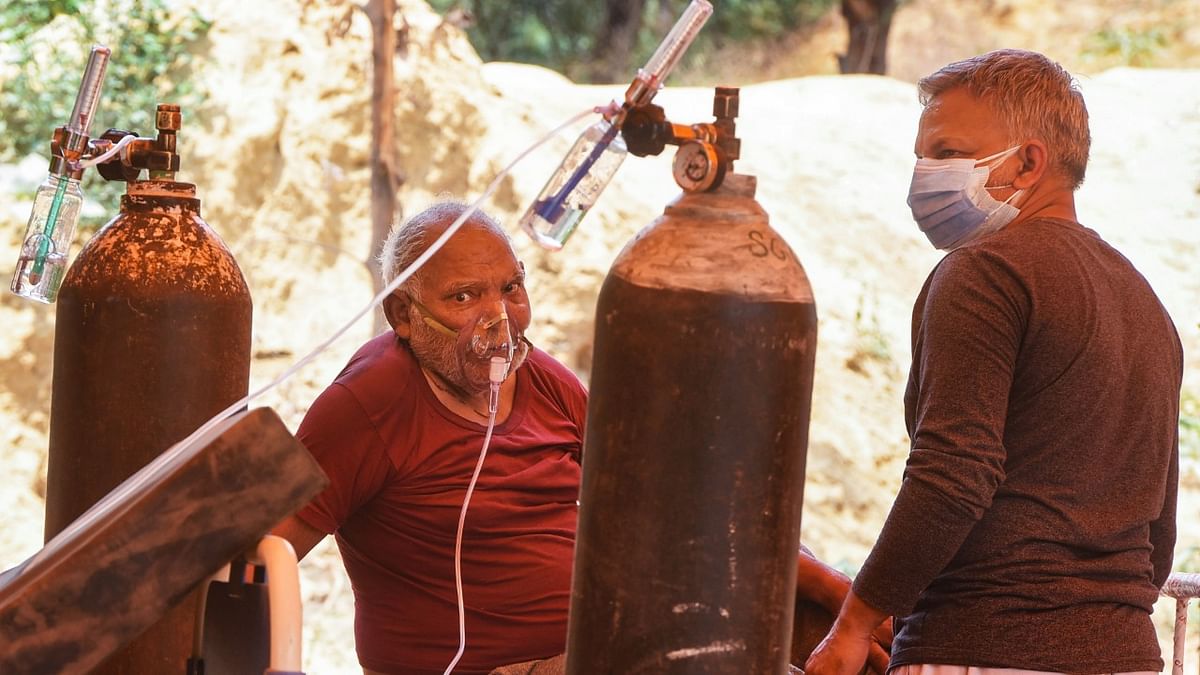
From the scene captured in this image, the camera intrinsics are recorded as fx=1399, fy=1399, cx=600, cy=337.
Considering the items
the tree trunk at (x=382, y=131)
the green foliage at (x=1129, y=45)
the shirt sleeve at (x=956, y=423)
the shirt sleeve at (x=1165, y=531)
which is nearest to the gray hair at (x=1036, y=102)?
the shirt sleeve at (x=956, y=423)

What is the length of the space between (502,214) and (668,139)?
5079 mm

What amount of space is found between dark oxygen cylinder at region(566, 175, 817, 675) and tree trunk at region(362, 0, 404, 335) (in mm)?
5300

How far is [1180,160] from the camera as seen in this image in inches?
350

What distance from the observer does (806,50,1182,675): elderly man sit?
6.86ft

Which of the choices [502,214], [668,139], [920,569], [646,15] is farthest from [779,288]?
[646,15]

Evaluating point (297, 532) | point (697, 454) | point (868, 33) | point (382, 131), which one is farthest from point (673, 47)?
point (868, 33)

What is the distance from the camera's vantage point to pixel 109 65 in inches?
290

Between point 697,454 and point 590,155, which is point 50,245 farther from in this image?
point 697,454

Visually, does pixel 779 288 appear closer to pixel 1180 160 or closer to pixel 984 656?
pixel 984 656

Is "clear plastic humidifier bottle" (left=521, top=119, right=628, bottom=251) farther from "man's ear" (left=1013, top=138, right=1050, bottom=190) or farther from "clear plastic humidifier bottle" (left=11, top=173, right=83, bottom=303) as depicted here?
"clear plastic humidifier bottle" (left=11, top=173, right=83, bottom=303)

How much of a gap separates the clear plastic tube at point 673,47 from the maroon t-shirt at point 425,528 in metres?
1.08

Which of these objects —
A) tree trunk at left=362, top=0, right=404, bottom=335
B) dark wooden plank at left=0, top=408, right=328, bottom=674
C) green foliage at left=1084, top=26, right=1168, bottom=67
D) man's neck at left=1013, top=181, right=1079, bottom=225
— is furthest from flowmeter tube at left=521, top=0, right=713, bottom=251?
green foliage at left=1084, top=26, right=1168, bottom=67

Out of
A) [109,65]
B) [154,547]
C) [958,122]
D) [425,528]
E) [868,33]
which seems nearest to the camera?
[154,547]

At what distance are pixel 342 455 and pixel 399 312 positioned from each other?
1.21ft
